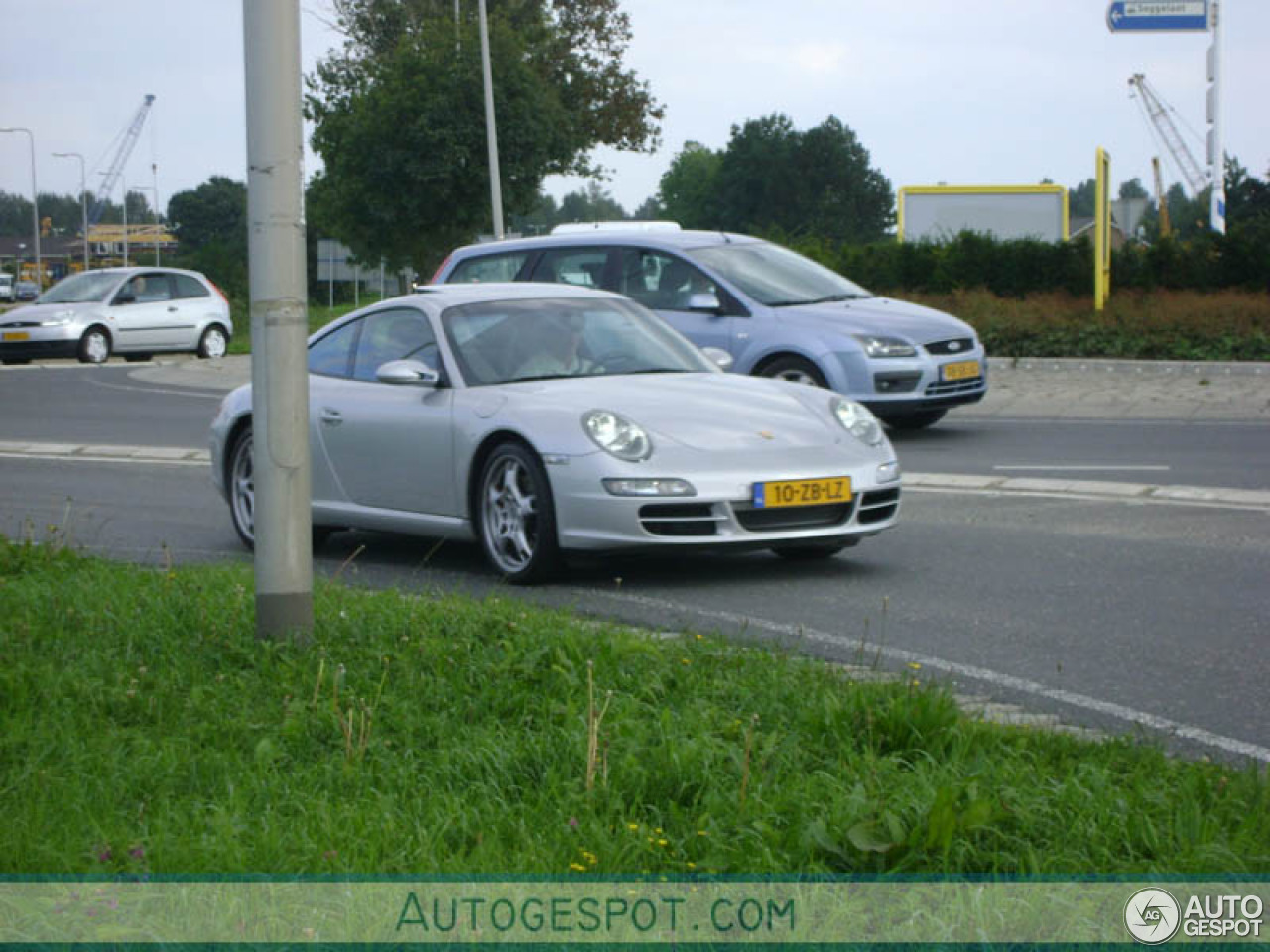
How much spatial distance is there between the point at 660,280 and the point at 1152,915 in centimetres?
1254

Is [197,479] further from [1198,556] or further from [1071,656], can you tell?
[1071,656]

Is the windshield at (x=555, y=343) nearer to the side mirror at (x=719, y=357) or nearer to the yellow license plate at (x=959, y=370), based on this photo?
the side mirror at (x=719, y=357)

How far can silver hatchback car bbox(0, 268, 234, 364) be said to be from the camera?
1257 inches

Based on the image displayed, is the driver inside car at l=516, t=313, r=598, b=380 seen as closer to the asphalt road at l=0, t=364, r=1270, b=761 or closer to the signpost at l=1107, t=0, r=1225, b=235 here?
the asphalt road at l=0, t=364, r=1270, b=761

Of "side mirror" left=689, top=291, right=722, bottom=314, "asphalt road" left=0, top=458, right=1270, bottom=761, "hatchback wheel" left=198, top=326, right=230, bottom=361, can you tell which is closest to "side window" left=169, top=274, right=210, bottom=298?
"hatchback wheel" left=198, top=326, right=230, bottom=361

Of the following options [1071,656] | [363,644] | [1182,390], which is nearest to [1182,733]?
[1071,656]

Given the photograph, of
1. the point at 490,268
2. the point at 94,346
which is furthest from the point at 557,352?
the point at 94,346

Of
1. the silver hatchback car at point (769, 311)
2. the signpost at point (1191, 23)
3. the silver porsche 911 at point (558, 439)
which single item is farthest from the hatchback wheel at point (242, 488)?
the signpost at point (1191, 23)

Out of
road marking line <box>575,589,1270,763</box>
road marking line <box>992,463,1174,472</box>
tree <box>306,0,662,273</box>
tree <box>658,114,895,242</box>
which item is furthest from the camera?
tree <box>658,114,895,242</box>

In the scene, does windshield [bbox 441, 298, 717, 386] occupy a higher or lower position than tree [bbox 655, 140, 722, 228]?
lower

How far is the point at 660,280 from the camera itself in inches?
627

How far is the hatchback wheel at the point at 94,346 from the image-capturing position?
105ft

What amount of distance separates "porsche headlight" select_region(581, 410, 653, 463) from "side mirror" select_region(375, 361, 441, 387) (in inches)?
41.5

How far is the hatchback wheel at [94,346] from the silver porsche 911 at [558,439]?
22955 mm
